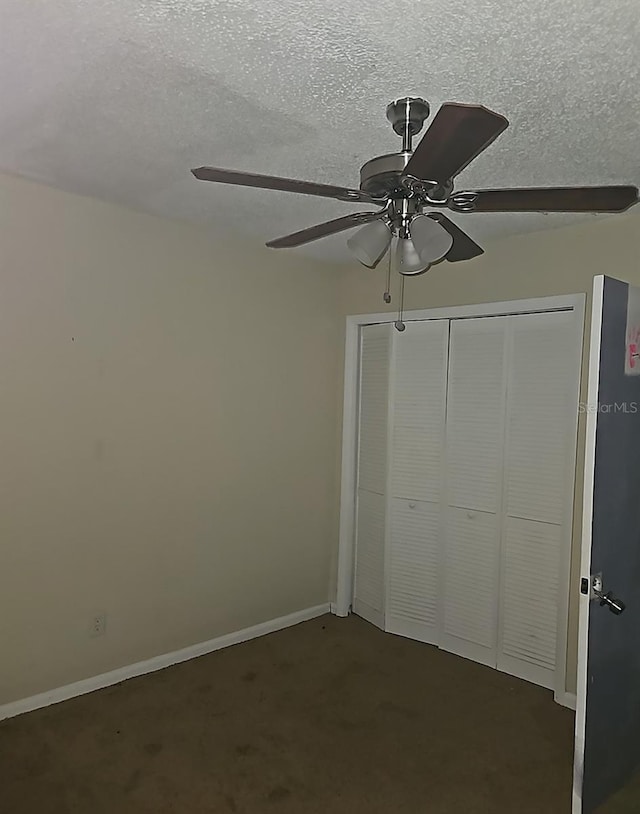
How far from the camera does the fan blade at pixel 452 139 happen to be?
1237 mm

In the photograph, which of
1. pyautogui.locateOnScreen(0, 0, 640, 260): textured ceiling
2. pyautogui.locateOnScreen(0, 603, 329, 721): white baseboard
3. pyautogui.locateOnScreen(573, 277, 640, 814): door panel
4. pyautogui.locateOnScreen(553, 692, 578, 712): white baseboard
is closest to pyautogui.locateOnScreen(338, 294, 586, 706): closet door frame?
pyautogui.locateOnScreen(553, 692, 578, 712): white baseboard

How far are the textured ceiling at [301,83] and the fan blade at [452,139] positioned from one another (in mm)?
379

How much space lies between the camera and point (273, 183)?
Result: 1634 millimetres

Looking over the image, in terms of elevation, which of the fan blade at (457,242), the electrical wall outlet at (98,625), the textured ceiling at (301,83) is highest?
the textured ceiling at (301,83)

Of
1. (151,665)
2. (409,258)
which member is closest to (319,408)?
(151,665)

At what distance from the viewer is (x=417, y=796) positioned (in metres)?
2.51

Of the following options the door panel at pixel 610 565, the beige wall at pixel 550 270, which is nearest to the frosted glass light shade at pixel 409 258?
the door panel at pixel 610 565

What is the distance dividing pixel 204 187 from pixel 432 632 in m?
2.82

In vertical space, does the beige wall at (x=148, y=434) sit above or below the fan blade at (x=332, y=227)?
below

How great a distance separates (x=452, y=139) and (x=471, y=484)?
268cm

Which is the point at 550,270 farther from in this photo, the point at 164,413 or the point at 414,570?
the point at 164,413

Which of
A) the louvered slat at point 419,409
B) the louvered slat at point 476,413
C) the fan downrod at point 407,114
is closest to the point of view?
the fan downrod at point 407,114

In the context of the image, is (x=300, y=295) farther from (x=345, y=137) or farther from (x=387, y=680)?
(x=387, y=680)
